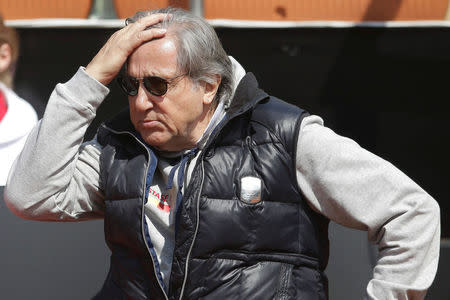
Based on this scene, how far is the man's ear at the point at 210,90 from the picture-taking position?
288cm

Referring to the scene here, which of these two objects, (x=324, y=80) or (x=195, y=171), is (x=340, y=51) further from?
(x=195, y=171)

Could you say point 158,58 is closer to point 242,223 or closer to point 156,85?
point 156,85

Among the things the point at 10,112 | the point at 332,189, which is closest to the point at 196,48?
the point at 332,189

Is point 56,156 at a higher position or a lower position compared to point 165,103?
lower

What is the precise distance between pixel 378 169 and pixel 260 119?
1.24ft

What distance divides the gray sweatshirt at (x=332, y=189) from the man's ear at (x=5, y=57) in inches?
77.4

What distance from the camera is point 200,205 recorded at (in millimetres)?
2674

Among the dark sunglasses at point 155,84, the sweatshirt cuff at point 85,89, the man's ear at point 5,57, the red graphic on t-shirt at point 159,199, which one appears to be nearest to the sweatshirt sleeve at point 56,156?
the sweatshirt cuff at point 85,89

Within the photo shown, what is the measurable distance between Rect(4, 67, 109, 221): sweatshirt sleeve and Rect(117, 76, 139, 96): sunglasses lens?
57 mm

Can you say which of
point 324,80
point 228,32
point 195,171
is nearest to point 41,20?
point 228,32

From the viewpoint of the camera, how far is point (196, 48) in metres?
2.81

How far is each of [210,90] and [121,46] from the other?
0.97 feet

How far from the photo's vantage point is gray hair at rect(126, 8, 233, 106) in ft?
9.14

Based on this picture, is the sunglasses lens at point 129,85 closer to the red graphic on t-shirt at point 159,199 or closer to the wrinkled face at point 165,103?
the wrinkled face at point 165,103
